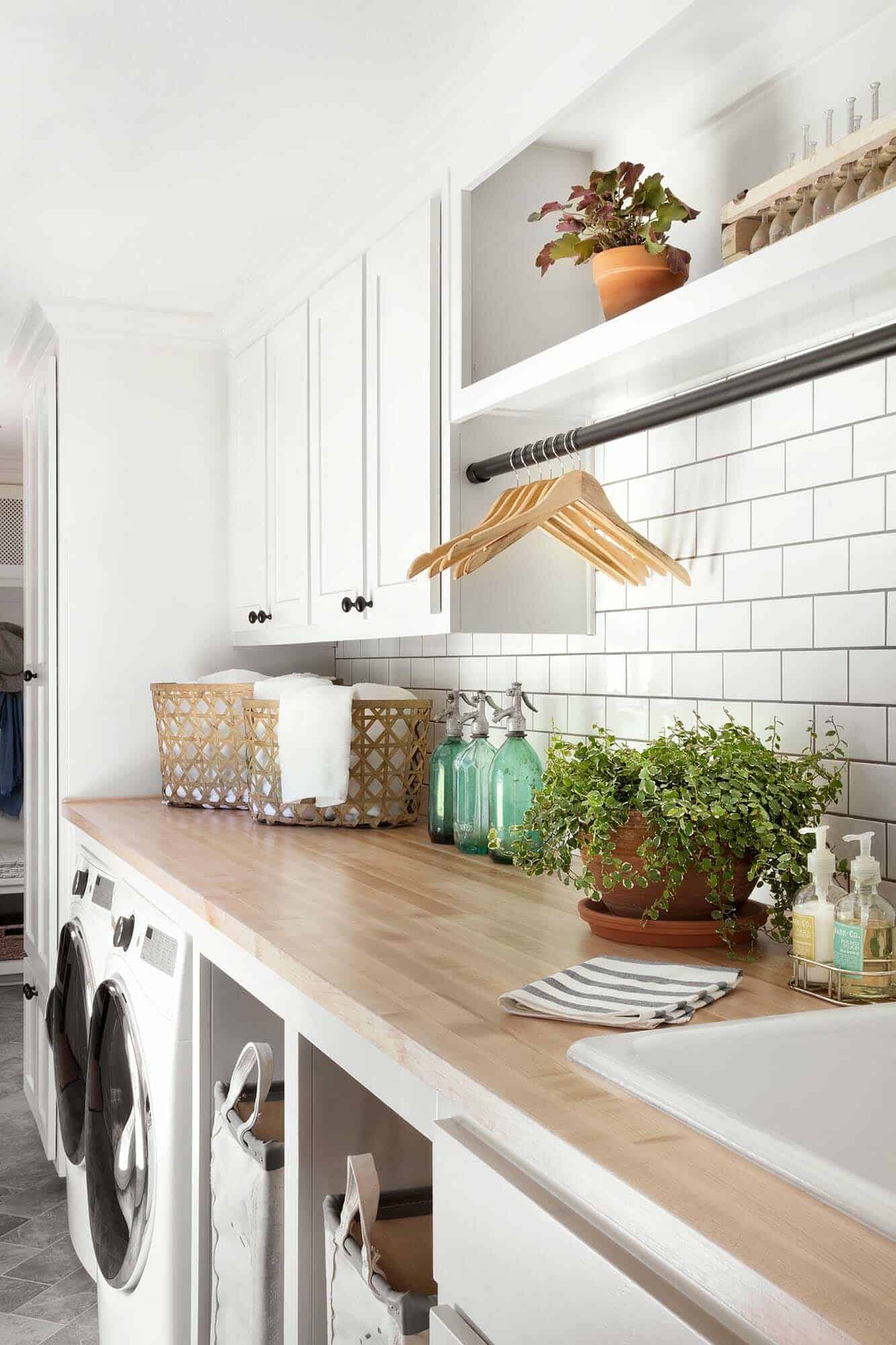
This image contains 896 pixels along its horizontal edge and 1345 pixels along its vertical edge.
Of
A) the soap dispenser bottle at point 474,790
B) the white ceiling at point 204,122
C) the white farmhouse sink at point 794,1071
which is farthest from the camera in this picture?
the soap dispenser bottle at point 474,790

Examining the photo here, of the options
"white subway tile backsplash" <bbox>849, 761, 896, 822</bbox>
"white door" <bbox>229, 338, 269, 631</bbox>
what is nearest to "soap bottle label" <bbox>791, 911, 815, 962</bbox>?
"white subway tile backsplash" <bbox>849, 761, 896, 822</bbox>

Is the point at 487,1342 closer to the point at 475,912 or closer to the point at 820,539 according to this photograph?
the point at 475,912

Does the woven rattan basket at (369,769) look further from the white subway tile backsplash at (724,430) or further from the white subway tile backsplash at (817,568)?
the white subway tile backsplash at (817,568)

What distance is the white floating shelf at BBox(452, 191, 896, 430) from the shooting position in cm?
128

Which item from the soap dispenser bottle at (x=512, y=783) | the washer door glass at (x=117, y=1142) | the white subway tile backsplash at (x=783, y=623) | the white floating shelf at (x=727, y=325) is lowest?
the washer door glass at (x=117, y=1142)

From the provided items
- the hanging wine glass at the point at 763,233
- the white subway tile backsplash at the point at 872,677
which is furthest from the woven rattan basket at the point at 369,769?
the hanging wine glass at the point at 763,233

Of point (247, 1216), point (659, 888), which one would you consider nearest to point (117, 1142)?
point (247, 1216)

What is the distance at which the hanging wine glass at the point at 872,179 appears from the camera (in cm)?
132

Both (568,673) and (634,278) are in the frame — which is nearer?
(634,278)

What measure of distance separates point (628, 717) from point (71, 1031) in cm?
158

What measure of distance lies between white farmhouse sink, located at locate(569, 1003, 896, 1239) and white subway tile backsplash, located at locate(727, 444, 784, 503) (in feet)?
2.82

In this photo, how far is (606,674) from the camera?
221 centimetres

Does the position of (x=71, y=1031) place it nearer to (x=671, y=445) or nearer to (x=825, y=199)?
(x=671, y=445)

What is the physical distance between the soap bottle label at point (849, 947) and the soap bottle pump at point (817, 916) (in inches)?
0.8
